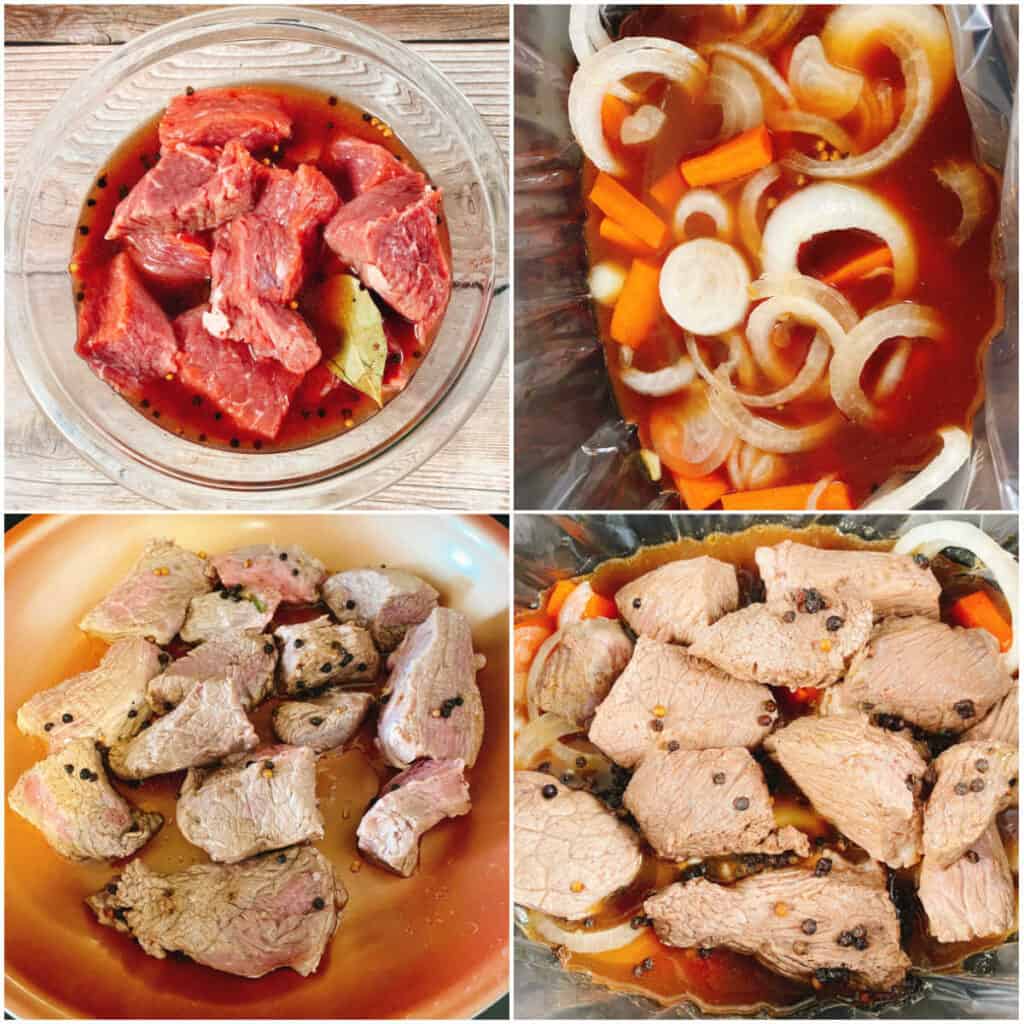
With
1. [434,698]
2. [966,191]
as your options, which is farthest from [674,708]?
[966,191]

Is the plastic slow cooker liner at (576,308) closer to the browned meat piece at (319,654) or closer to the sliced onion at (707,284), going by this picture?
the sliced onion at (707,284)

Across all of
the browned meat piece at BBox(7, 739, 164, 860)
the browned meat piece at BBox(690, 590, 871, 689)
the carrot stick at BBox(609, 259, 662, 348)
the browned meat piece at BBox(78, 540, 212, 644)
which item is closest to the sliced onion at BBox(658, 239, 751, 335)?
the carrot stick at BBox(609, 259, 662, 348)

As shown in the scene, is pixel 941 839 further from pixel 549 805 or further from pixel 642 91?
pixel 642 91

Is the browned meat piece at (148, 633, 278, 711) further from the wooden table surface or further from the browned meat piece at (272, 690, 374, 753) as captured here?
the wooden table surface

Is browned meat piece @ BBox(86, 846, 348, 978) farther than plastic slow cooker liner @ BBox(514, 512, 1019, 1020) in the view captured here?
No

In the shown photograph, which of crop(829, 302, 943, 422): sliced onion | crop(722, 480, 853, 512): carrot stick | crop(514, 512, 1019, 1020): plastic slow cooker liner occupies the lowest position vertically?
crop(514, 512, 1019, 1020): plastic slow cooker liner

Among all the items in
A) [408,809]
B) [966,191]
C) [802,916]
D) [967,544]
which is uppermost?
[966,191]

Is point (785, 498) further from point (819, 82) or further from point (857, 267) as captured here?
point (819, 82)
